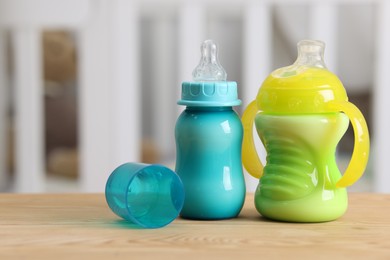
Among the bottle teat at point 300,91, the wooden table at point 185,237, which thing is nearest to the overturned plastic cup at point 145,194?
the wooden table at point 185,237

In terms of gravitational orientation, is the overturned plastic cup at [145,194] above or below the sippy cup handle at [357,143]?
below

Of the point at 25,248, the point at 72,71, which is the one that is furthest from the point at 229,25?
the point at 25,248

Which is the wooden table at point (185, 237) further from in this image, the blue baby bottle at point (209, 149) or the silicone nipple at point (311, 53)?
the silicone nipple at point (311, 53)

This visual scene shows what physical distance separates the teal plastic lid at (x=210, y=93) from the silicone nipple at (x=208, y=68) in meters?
0.03

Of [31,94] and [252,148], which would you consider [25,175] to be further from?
[252,148]

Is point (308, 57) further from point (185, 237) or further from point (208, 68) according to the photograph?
point (185, 237)

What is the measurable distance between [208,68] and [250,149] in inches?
3.9

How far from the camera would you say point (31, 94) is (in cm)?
141

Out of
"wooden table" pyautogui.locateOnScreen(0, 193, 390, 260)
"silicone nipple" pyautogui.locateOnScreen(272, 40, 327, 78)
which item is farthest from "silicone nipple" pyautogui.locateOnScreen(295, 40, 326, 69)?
"wooden table" pyautogui.locateOnScreen(0, 193, 390, 260)

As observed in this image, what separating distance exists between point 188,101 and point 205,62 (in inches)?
2.1

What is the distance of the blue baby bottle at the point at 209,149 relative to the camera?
70 cm

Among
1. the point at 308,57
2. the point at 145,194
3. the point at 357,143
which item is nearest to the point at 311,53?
the point at 308,57

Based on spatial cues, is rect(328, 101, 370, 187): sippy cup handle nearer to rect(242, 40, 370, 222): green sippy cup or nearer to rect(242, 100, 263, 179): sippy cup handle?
rect(242, 40, 370, 222): green sippy cup

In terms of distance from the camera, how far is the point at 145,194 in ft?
2.31
